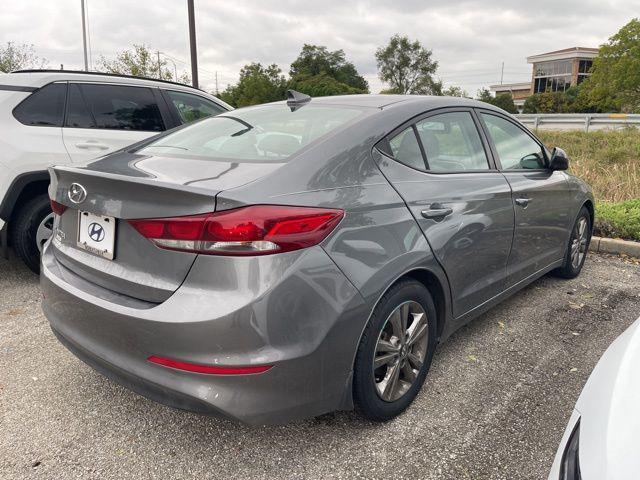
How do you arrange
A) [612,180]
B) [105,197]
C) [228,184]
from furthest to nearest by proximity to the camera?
[612,180], [105,197], [228,184]

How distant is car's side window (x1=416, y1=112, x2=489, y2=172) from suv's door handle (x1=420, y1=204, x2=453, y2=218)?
24 centimetres

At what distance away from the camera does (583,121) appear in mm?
22516

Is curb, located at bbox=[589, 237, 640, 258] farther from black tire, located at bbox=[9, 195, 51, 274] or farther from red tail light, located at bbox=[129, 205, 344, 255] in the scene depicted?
black tire, located at bbox=[9, 195, 51, 274]

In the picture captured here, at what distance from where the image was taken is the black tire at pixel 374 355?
7.11 feet

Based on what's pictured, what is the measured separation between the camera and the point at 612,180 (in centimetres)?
851

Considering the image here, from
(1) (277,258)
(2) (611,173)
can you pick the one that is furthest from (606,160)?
(1) (277,258)

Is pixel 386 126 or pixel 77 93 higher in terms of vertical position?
pixel 77 93

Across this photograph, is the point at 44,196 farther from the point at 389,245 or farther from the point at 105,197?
the point at 389,245

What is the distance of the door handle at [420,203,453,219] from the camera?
245 cm

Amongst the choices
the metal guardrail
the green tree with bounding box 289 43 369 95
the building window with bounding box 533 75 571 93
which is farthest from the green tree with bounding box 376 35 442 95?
the metal guardrail

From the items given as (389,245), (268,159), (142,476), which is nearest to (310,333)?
(389,245)

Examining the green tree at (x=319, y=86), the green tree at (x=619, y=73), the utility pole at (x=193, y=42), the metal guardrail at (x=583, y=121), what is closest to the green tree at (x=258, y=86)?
the green tree at (x=319, y=86)

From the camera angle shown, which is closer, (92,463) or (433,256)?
(92,463)

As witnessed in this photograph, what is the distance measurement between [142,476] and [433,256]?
1.59 metres
